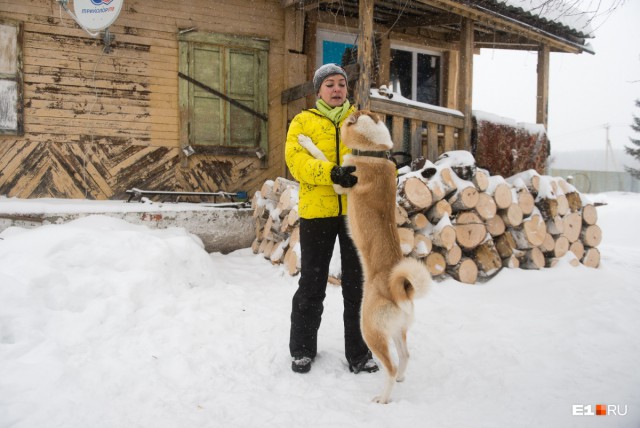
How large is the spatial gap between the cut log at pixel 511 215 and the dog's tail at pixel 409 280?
309 cm

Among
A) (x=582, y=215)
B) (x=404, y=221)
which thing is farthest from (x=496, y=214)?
(x=582, y=215)

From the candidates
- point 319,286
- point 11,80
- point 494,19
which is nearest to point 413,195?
point 319,286

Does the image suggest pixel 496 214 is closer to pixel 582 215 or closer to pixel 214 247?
pixel 582 215

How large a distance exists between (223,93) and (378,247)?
17.0 feet

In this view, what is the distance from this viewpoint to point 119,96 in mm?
6445

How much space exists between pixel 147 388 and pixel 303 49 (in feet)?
20.2

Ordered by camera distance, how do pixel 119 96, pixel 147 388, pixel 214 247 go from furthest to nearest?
pixel 119 96 → pixel 214 247 → pixel 147 388

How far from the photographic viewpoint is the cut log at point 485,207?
4824 millimetres

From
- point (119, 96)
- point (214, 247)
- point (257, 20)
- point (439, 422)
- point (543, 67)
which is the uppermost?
point (257, 20)

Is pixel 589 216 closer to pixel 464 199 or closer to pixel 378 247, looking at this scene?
pixel 464 199

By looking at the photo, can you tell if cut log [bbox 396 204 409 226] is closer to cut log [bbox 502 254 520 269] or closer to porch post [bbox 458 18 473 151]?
cut log [bbox 502 254 520 269]

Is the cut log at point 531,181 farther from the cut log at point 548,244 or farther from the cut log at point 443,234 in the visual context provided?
the cut log at point 443,234

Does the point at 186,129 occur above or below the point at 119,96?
below

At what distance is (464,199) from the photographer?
467 centimetres
